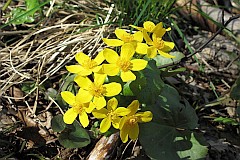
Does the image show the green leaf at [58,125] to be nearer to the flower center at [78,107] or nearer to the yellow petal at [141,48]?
the flower center at [78,107]

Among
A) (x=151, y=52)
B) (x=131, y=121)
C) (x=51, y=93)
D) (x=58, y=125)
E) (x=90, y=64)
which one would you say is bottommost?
(x=51, y=93)

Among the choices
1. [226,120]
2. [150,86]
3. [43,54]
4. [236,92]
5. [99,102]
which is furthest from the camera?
[43,54]

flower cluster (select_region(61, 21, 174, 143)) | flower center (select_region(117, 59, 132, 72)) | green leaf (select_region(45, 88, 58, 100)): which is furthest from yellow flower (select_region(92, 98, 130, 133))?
green leaf (select_region(45, 88, 58, 100))

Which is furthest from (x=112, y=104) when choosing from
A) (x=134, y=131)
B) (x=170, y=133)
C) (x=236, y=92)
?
(x=236, y=92)

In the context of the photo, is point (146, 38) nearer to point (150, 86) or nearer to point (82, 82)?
point (150, 86)

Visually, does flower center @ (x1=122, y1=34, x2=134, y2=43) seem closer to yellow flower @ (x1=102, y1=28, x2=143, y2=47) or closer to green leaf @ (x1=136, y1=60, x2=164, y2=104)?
yellow flower @ (x1=102, y1=28, x2=143, y2=47)

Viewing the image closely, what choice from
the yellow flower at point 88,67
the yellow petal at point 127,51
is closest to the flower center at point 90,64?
the yellow flower at point 88,67
